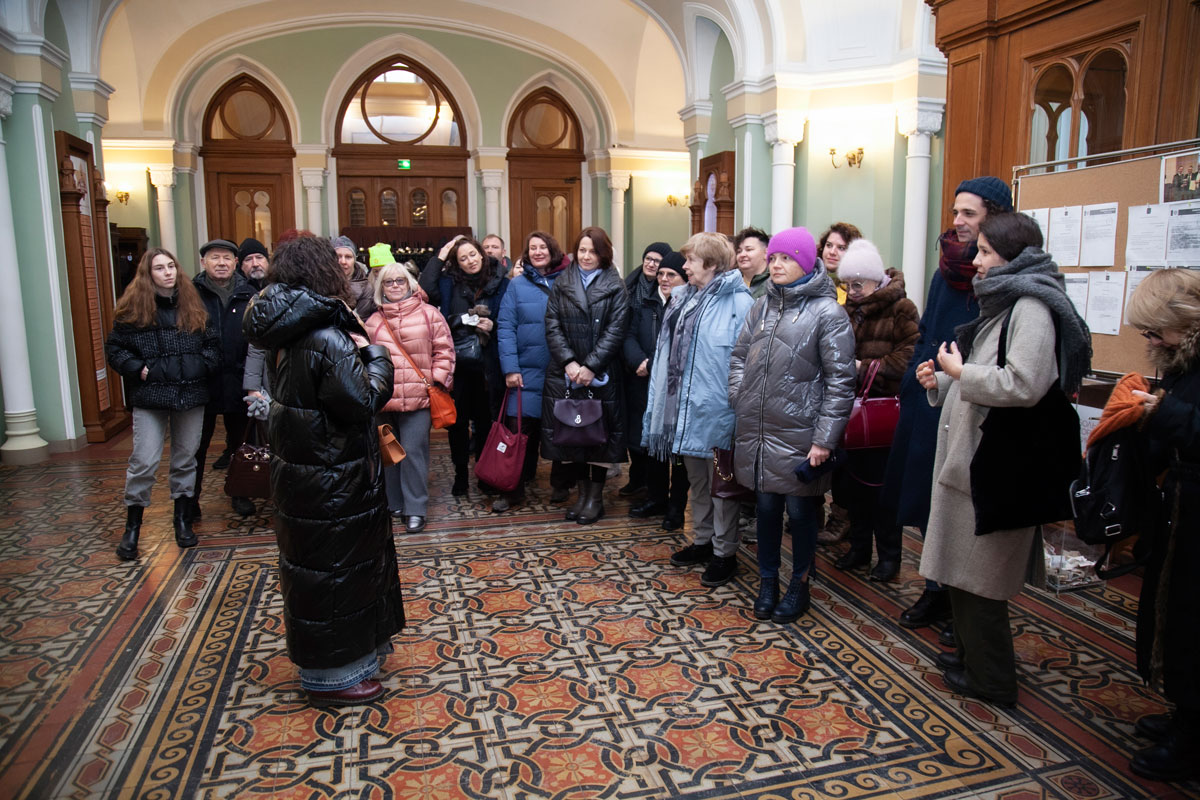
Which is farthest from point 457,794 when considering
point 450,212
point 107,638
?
point 450,212

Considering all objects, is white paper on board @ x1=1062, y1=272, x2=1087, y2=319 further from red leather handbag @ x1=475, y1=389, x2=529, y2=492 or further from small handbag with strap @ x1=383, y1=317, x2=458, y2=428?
small handbag with strap @ x1=383, y1=317, x2=458, y2=428

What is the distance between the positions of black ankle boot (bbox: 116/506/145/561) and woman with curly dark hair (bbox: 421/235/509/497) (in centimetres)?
184

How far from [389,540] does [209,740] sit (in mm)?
833

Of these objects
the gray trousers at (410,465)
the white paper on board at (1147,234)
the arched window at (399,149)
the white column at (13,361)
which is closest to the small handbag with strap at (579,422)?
the gray trousers at (410,465)

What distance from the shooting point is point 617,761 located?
2.53 metres

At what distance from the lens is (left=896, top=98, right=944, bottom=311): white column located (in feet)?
26.0

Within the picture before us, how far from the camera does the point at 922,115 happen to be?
25.9 feet

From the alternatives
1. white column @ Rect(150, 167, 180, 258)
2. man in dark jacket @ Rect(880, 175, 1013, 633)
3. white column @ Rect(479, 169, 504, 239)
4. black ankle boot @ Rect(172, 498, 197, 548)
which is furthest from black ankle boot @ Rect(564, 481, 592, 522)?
white column @ Rect(150, 167, 180, 258)

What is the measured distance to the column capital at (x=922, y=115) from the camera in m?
7.87

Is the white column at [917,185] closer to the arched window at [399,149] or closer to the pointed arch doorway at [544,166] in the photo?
the pointed arch doorway at [544,166]

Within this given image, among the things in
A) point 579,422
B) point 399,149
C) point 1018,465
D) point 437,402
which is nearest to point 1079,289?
point 1018,465

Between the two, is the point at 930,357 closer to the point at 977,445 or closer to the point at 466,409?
the point at 977,445

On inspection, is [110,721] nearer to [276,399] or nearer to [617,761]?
[276,399]

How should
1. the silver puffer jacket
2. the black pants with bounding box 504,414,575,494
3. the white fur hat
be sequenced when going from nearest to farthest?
the silver puffer jacket
the white fur hat
the black pants with bounding box 504,414,575,494
